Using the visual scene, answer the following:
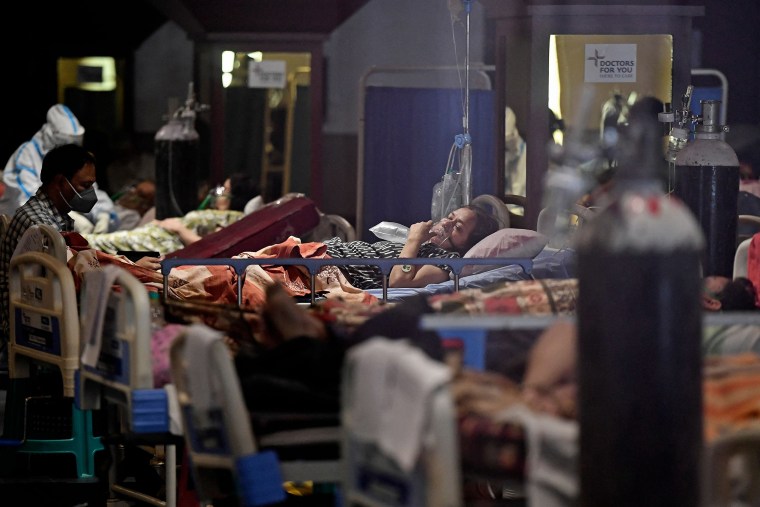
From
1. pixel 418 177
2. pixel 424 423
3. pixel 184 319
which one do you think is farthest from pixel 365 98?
pixel 424 423

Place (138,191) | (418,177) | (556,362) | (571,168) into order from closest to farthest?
(556,362), (571,168), (418,177), (138,191)

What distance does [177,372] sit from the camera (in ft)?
9.02

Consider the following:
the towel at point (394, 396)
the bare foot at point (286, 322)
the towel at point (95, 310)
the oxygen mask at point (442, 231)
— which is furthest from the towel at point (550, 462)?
the oxygen mask at point (442, 231)

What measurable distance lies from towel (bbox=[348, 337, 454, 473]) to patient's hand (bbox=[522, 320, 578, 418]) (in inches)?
9.1

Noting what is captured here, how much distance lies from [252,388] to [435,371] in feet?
2.39

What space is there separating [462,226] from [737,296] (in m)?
2.11

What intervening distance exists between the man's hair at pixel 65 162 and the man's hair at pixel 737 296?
246 centimetres

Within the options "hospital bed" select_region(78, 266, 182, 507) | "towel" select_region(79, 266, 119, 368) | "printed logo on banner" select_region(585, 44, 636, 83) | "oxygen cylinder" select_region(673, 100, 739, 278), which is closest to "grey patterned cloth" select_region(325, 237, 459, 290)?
"printed logo on banner" select_region(585, 44, 636, 83)

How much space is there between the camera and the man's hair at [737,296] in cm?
369

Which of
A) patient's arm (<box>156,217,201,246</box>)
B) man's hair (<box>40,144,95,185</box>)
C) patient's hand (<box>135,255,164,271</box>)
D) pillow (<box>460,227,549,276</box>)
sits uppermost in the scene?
man's hair (<box>40,144,95,185</box>)

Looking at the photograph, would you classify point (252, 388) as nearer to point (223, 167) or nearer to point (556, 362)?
point (556, 362)

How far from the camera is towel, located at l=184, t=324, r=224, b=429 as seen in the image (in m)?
2.52

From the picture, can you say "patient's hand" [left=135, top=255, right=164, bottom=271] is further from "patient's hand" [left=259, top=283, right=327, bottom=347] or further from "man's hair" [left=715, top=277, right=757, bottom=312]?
"patient's hand" [left=259, top=283, right=327, bottom=347]

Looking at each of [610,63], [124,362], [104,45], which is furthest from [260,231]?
[104,45]
